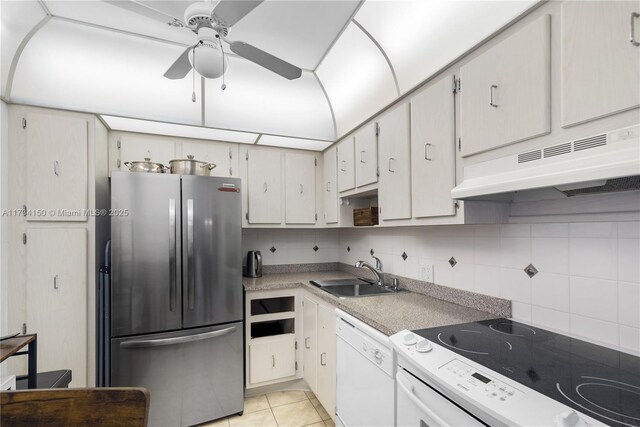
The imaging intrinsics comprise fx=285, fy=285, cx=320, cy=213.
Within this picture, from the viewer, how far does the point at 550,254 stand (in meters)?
1.29

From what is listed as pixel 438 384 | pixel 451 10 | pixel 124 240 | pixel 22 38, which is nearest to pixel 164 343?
pixel 124 240

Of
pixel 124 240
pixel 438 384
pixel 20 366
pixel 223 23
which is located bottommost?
pixel 20 366

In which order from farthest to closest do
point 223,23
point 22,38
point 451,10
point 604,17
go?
1. point 22,38
2. point 451,10
3. point 223,23
4. point 604,17

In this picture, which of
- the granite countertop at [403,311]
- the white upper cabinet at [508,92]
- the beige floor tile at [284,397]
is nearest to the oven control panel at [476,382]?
the granite countertop at [403,311]

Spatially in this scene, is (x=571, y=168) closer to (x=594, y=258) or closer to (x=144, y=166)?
(x=594, y=258)

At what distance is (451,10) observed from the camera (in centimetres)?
150

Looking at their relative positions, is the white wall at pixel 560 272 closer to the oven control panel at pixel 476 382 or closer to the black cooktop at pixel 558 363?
the black cooktop at pixel 558 363

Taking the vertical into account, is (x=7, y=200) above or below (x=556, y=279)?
above

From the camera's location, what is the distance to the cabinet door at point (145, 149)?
2.40m

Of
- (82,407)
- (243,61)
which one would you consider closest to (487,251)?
(82,407)

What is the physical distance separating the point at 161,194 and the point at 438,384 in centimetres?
201

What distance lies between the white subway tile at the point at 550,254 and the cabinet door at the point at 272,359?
6.36ft

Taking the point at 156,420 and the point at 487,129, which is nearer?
the point at 487,129

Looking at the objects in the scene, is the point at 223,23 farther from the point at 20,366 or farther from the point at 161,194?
the point at 20,366
